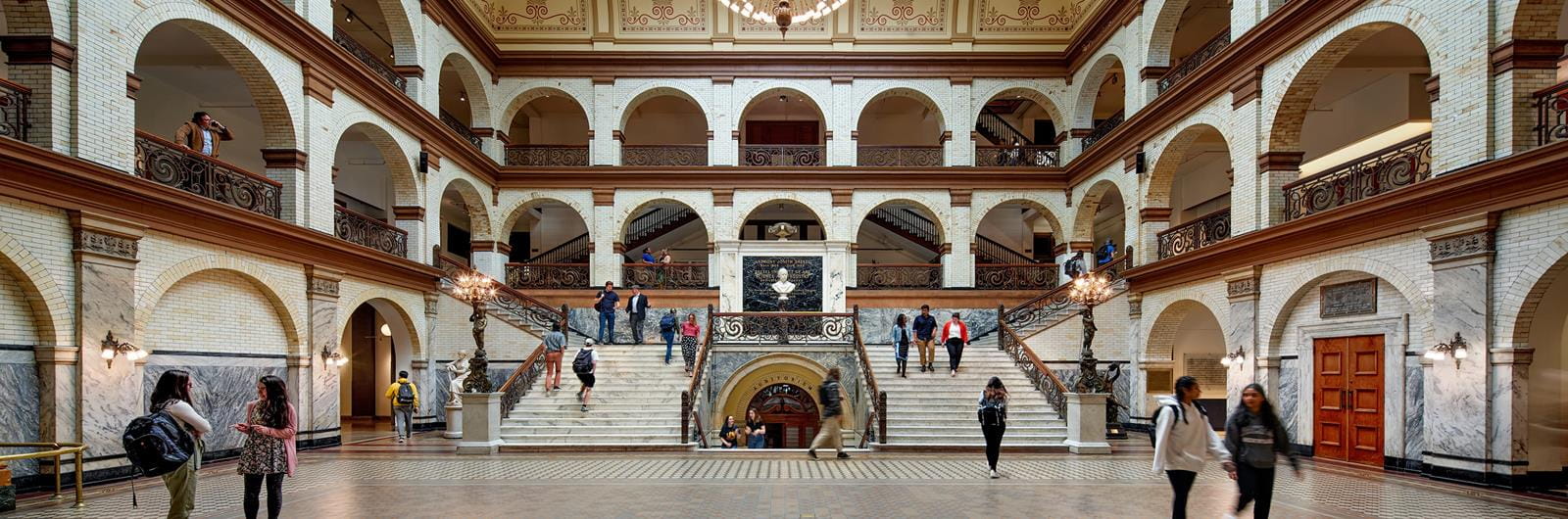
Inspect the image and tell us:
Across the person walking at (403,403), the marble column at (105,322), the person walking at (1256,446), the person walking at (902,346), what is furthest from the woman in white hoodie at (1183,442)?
the person walking at (403,403)

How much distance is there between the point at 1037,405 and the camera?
15.8 meters

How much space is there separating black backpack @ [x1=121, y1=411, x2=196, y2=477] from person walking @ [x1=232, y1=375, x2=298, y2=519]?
41cm

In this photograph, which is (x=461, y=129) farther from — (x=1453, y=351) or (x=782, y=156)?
(x=1453, y=351)

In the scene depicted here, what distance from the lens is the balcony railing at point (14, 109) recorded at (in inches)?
376

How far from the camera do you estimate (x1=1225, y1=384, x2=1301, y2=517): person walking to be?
628 centimetres

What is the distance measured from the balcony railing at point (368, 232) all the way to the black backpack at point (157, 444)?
999cm

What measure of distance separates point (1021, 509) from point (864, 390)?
27.6 ft

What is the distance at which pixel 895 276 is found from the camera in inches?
965

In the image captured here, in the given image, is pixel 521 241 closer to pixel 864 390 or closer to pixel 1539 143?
pixel 864 390

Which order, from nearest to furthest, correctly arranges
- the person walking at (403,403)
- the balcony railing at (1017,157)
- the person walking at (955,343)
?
the person walking at (403,403) < the person walking at (955,343) < the balcony railing at (1017,157)

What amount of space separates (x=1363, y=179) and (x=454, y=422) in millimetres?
Result: 15656

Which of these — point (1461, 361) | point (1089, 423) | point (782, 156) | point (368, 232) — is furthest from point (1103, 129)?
point (368, 232)

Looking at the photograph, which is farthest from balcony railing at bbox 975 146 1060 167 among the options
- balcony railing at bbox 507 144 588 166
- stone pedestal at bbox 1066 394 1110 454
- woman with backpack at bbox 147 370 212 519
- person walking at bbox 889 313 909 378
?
woman with backpack at bbox 147 370 212 519

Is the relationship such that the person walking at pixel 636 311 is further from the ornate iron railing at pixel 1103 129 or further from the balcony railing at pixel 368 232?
the ornate iron railing at pixel 1103 129
